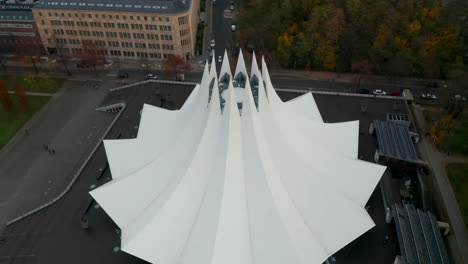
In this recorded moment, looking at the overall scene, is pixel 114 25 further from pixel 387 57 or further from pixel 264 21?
pixel 387 57

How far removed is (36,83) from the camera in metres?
62.1

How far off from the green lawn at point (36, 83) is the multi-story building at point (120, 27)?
298 inches

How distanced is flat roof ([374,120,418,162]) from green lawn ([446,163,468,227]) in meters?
7.55

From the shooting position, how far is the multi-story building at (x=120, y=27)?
6384 centimetres

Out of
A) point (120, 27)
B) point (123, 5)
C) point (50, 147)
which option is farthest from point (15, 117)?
point (123, 5)

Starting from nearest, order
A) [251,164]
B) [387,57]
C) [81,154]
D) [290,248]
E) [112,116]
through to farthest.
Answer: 1. [290,248]
2. [251,164]
3. [81,154]
4. [112,116]
5. [387,57]

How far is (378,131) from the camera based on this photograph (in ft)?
138

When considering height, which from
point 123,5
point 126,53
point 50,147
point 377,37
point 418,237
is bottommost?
point 50,147

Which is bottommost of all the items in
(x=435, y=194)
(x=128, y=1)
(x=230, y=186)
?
(x=435, y=194)

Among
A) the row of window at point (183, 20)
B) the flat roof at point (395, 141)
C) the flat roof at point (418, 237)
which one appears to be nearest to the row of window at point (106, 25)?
the row of window at point (183, 20)

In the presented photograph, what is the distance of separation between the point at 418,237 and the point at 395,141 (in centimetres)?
1299

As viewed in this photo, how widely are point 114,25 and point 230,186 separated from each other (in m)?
49.1

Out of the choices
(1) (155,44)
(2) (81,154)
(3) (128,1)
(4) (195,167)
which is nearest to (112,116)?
(2) (81,154)

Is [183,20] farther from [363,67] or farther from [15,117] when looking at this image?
[363,67]
